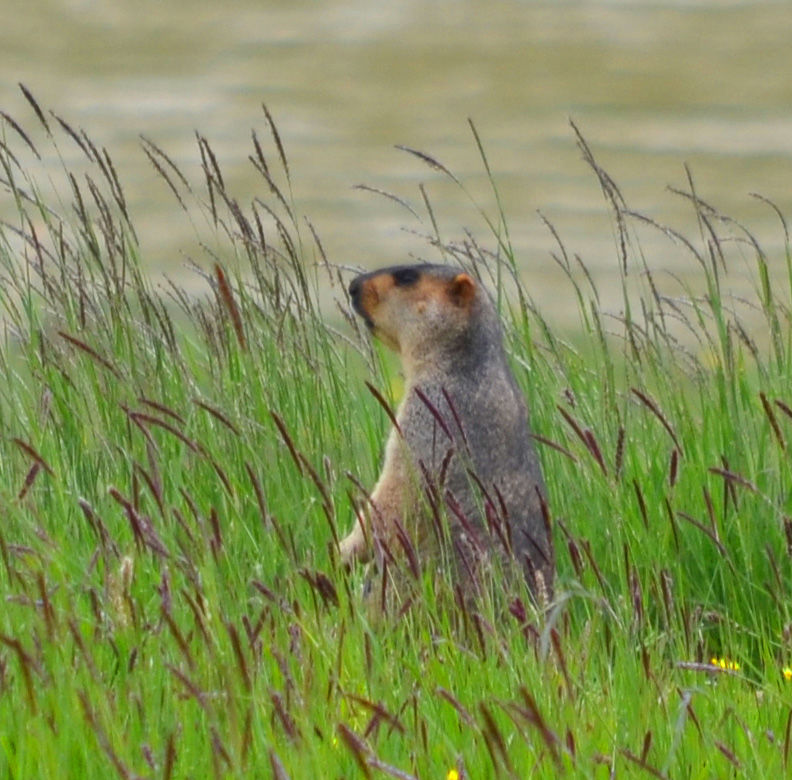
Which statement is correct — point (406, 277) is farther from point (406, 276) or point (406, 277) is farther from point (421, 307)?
point (421, 307)

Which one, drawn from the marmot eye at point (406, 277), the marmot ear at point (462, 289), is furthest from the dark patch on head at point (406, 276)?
the marmot ear at point (462, 289)

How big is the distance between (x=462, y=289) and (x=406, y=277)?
217mm

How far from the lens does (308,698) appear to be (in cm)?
333

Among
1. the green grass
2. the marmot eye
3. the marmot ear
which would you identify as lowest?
the green grass

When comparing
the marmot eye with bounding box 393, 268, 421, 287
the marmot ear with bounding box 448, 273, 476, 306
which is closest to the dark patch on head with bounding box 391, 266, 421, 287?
the marmot eye with bounding box 393, 268, 421, 287

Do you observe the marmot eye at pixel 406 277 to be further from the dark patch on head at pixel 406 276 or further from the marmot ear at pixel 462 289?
the marmot ear at pixel 462 289

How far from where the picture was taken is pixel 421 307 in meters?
5.71

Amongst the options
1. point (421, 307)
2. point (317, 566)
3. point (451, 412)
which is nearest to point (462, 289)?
point (421, 307)

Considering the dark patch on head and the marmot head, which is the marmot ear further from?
the dark patch on head

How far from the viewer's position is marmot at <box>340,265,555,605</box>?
16.3 ft

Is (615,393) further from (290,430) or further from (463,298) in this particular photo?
(290,430)

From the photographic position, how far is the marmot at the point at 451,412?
4965mm

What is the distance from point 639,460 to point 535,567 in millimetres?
728

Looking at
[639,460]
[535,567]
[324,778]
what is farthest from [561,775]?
[639,460]
